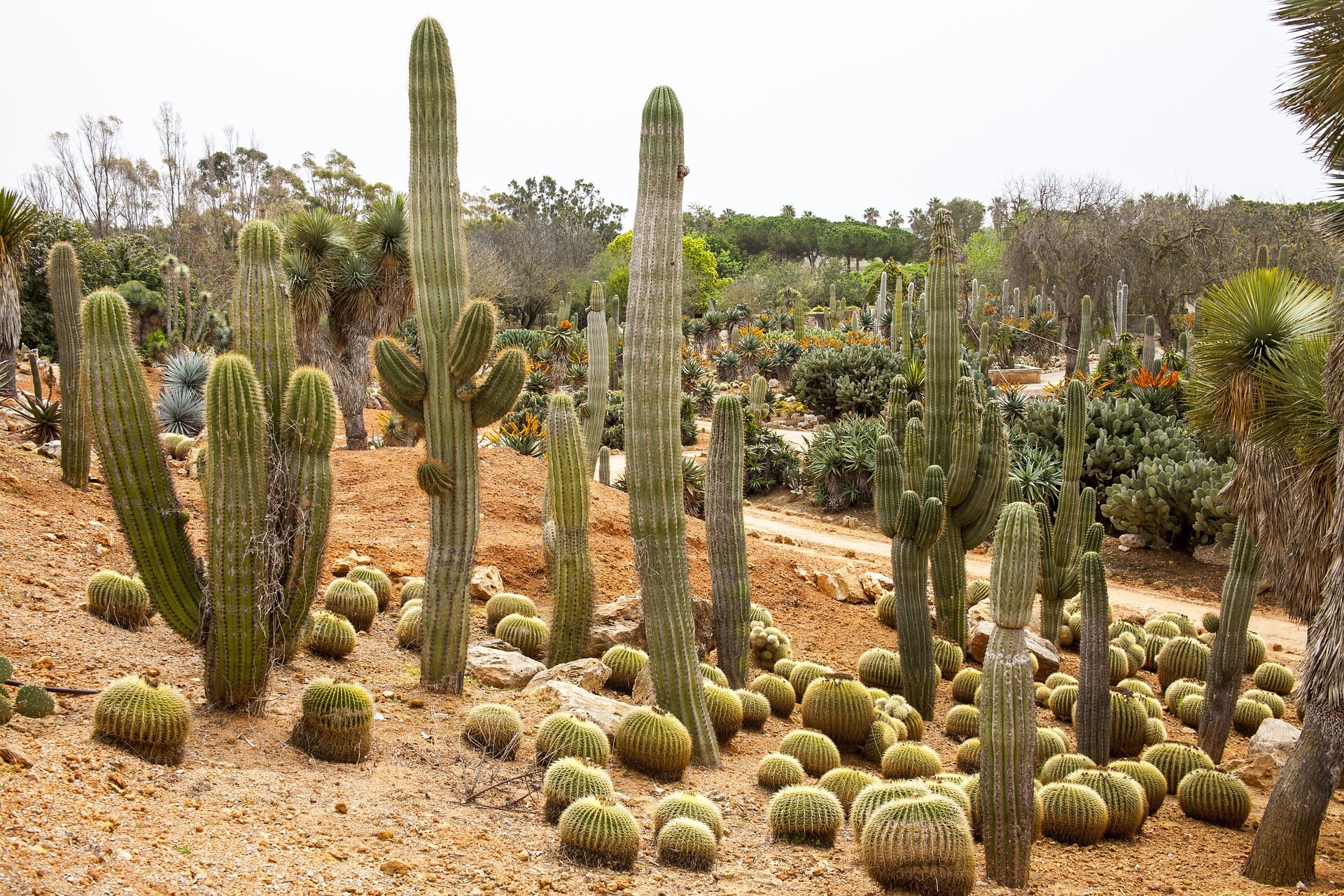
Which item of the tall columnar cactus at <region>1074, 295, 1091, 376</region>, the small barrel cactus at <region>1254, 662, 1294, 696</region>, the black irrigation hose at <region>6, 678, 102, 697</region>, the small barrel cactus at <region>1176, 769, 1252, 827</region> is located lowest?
the small barrel cactus at <region>1254, 662, 1294, 696</region>

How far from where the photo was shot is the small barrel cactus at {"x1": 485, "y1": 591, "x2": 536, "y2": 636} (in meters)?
8.83

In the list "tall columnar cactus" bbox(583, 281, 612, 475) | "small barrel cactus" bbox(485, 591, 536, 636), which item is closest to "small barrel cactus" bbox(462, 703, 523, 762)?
"small barrel cactus" bbox(485, 591, 536, 636)

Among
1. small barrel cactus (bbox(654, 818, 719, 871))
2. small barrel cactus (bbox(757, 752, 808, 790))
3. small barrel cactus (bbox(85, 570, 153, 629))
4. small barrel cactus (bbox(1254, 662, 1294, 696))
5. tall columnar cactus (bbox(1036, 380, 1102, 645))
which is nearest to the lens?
small barrel cactus (bbox(654, 818, 719, 871))

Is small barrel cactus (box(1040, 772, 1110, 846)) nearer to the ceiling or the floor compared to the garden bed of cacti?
nearer to the floor

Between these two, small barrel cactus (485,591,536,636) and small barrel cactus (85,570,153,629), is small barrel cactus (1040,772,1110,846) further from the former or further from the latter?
small barrel cactus (85,570,153,629)

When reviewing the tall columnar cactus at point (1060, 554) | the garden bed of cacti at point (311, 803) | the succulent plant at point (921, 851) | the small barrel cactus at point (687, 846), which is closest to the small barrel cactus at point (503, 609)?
the garden bed of cacti at point (311, 803)

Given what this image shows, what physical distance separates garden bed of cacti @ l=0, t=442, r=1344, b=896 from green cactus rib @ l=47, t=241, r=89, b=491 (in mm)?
768

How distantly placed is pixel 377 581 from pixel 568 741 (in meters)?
3.80

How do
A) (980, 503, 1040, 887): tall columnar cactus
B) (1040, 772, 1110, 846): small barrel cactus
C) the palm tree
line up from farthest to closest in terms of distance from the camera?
the palm tree, (1040, 772, 1110, 846): small barrel cactus, (980, 503, 1040, 887): tall columnar cactus

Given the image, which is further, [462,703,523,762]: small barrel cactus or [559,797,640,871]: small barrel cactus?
[462,703,523,762]: small barrel cactus

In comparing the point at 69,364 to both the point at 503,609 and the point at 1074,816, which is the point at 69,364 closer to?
the point at 503,609

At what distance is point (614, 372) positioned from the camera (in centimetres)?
3262

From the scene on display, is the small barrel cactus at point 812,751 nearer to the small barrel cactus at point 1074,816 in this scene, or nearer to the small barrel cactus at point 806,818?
the small barrel cactus at point 806,818

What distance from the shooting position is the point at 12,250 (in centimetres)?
1230
